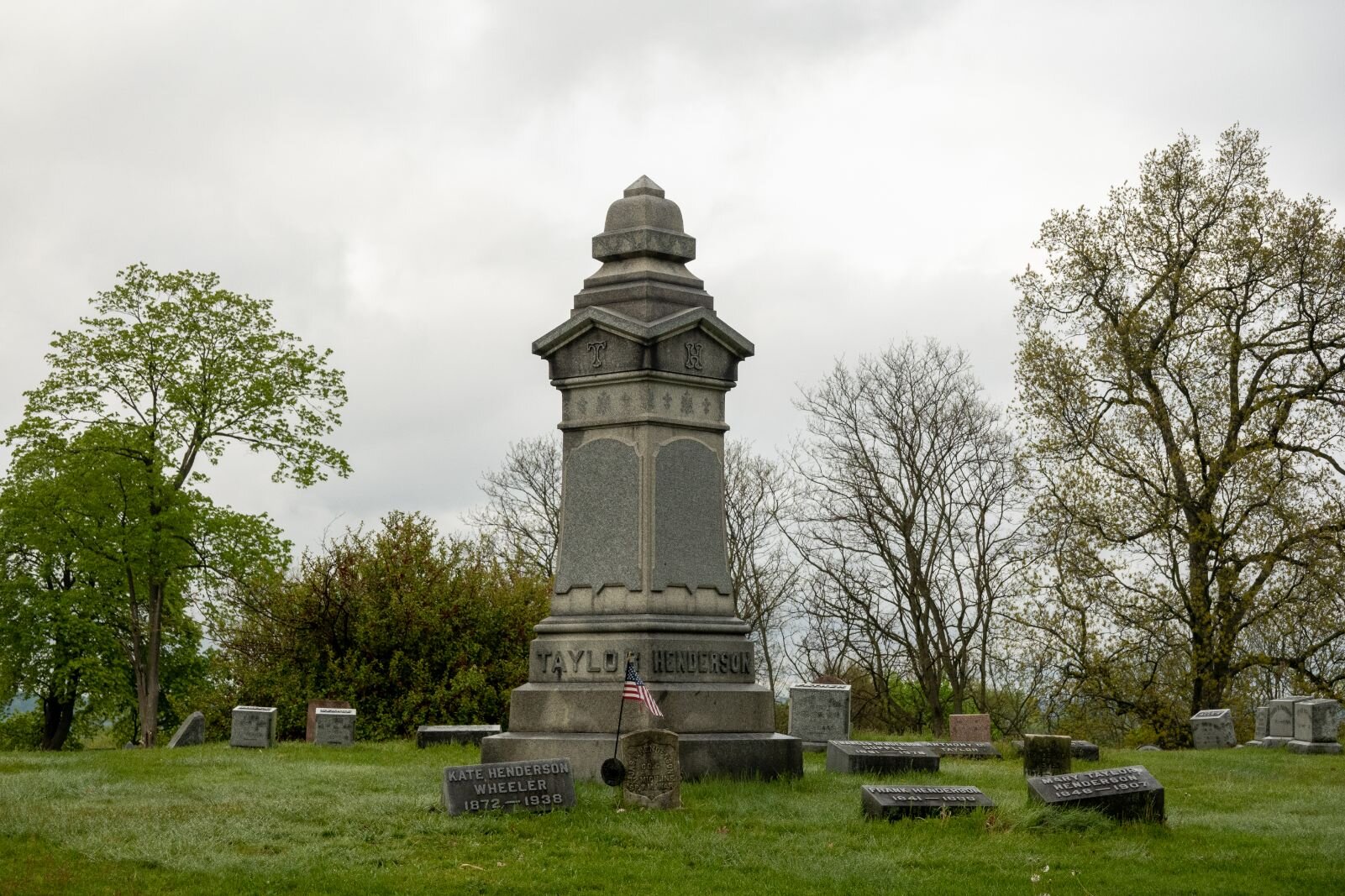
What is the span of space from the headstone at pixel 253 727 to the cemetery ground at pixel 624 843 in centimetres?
673

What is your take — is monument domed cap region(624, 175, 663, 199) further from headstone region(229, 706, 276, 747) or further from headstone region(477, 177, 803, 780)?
headstone region(229, 706, 276, 747)

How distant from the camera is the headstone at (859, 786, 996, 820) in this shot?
35.9 feet

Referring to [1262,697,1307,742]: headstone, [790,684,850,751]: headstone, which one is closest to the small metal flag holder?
[790,684,850,751]: headstone

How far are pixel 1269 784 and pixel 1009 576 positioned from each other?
69.9 ft

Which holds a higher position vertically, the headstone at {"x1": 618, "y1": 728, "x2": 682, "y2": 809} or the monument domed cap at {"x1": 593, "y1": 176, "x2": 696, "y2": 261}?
the monument domed cap at {"x1": 593, "y1": 176, "x2": 696, "y2": 261}

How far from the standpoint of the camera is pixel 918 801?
11070mm

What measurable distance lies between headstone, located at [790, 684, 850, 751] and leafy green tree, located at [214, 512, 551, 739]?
8377 mm

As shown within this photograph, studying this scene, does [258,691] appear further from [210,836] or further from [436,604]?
[210,836]

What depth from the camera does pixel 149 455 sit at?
32125mm

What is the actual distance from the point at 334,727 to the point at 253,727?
1404 mm

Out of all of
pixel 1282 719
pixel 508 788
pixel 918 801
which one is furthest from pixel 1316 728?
pixel 508 788

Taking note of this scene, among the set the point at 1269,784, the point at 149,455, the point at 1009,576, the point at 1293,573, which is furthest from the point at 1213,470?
the point at 149,455

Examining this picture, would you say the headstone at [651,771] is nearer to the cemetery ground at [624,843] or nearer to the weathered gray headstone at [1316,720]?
the cemetery ground at [624,843]

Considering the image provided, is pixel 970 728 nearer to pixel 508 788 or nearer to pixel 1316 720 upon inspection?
pixel 1316 720
